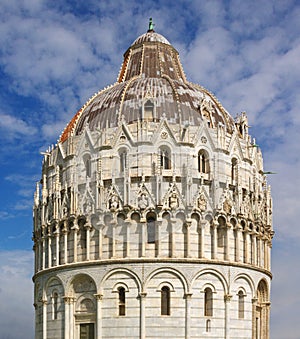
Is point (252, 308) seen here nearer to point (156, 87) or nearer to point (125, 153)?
point (125, 153)

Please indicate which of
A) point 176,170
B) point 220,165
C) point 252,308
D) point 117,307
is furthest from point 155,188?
point 252,308

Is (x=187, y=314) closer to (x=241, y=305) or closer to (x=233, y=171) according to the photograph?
(x=241, y=305)

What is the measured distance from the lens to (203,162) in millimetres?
51375

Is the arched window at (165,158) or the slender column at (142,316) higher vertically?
the arched window at (165,158)

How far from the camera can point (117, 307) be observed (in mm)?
47531

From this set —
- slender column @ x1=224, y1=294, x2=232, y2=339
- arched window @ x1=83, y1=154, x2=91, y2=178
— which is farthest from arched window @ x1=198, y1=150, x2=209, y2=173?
slender column @ x1=224, y1=294, x2=232, y2=339

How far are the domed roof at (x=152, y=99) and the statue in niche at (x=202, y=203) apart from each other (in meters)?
6.63

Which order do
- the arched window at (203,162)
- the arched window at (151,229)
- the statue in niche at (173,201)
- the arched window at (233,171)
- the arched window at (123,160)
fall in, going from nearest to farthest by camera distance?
1. the arched window at (151,229)
2. the statue in niche at (173,201)
3. the arched window at (123,160)
4. the arched window at (203,162)
5. the arched window at (233,171)

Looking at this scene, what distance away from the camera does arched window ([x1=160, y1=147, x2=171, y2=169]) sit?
1975 inches

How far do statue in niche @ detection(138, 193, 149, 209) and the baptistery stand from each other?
0.09 metres

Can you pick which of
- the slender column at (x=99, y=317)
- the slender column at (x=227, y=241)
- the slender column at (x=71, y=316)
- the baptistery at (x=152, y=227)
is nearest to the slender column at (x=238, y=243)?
the baptistery at (x=152, y=227)

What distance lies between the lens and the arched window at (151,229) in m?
48.3

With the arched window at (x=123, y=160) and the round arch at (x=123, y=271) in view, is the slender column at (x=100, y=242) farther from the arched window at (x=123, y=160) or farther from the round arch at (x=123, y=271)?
the arched window at (x=123, y=160)

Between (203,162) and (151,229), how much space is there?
7220mm
